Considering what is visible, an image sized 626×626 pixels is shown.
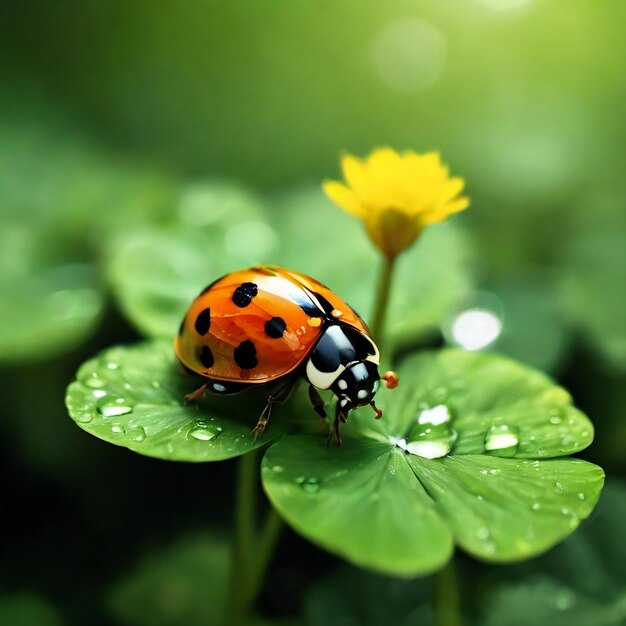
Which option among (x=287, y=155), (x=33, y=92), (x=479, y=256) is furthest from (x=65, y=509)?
(x=33, y=92)

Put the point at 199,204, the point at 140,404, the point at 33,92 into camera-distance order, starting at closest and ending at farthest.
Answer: the point at 140,404 < the point at 199,204 < the point at 33,92

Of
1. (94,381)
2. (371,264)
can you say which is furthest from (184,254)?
(94,381)

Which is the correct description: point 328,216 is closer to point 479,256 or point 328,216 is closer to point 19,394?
point 479,256

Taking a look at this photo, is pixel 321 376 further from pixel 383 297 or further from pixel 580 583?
pixel 580 583

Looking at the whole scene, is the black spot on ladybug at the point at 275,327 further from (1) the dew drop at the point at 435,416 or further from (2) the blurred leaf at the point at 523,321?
(2) the blurred leaf at the point at 523,321

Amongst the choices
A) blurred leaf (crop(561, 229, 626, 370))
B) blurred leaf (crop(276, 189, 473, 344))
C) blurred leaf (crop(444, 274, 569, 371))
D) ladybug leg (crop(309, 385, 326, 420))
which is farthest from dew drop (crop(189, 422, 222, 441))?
blurred leaf (crop(561, 229, 626, 370))

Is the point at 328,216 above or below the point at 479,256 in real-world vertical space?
above

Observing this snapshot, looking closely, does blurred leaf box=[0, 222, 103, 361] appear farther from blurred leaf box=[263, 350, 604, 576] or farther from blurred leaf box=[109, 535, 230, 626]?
blurred leaf box=[263, 350, 604, 576]
